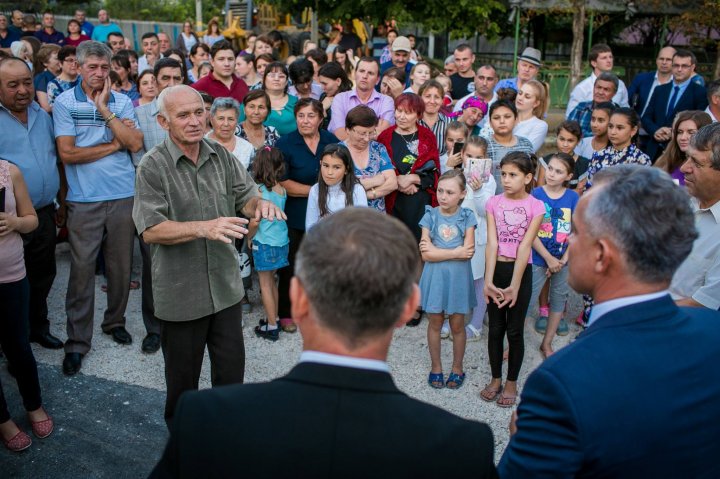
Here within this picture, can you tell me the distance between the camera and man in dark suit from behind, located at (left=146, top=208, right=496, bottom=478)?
1410 mm

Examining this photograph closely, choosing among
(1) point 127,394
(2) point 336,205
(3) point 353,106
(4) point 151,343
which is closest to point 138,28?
(3) point 353,106

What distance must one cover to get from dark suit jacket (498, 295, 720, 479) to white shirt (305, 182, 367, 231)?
3464 mm

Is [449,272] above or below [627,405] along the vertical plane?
below

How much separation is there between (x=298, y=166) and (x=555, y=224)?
A: 216 centimetres

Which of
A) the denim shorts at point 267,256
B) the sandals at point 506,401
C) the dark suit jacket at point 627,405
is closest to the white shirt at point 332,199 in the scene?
the denim shorts at point 267,256

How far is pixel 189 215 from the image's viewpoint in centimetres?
346

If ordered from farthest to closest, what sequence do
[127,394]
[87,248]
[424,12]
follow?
[424,12] → [87,248] → [127,394]

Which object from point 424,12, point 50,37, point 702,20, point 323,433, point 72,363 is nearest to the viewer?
point 323,433

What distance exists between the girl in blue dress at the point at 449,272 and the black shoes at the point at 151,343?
2.19 m

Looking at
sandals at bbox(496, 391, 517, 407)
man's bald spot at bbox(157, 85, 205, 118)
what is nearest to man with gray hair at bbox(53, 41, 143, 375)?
man's bald spot at bbox(157, 85, 205, 118)

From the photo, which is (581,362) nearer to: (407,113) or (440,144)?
(407,113)

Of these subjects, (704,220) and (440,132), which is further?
(440,132)

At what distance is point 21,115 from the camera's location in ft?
A: 15.3

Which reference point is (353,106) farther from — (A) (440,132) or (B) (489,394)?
(B) (489,394)
